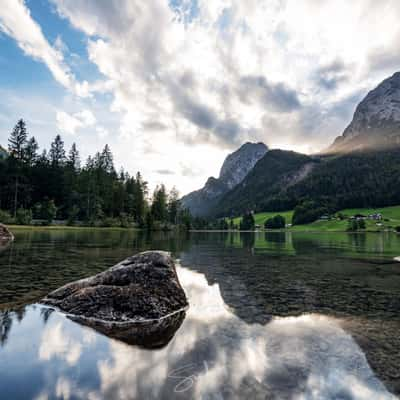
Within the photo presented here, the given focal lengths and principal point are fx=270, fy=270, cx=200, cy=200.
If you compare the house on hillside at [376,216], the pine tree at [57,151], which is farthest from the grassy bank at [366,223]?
the pine tree at [57,151]

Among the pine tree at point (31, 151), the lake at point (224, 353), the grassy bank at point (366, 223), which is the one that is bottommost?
the lake at point (224, 353)

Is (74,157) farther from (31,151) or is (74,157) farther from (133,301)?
(133,301)

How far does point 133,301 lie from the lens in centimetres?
967

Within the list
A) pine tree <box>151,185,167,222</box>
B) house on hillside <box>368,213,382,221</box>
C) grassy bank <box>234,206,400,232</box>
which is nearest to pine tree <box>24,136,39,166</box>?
pine tree <box>151,185,167,222</box>

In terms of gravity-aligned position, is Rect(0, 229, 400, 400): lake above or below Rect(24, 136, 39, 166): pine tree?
below

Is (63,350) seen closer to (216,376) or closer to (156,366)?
(156,366)

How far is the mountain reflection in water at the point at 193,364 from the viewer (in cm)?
500

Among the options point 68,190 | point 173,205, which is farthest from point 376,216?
point 68,190

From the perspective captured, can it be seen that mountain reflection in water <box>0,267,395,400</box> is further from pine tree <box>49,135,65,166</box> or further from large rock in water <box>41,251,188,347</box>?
pine tree <box>49,135,65,166</box>

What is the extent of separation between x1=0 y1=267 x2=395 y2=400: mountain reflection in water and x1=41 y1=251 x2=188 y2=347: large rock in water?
0.61 meters

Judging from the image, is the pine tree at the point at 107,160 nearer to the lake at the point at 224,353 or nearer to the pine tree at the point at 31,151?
the pine tree at the point at 31,151

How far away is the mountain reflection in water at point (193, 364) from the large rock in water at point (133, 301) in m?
0.61

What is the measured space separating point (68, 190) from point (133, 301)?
10769 cm

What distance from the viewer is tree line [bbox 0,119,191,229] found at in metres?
89.9
